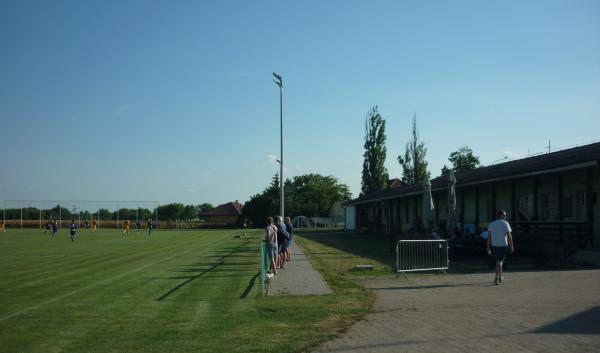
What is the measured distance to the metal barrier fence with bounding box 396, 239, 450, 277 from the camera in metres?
15.3

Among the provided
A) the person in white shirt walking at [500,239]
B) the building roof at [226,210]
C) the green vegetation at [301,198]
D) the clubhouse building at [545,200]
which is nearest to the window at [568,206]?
the clubhouse building at [545,200]

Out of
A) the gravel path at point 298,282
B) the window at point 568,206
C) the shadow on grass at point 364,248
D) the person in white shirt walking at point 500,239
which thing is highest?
the window at point 568,206

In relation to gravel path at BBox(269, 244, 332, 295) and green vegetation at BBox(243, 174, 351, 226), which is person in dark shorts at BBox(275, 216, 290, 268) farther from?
green vegetation at BBox(243, 174, 351, 226)

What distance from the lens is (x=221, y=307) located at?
1045cm

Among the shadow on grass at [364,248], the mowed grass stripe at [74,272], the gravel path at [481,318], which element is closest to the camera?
the gravel path at [481,318]

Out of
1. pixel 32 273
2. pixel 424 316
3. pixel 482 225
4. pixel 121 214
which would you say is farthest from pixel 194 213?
pixel 424 316

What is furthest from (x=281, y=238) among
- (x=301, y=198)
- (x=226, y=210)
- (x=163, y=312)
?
(x=226, y=210)

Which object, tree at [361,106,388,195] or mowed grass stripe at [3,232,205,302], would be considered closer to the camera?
mowed grass stripe at [3,232,205,302]

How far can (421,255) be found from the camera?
1566 cm

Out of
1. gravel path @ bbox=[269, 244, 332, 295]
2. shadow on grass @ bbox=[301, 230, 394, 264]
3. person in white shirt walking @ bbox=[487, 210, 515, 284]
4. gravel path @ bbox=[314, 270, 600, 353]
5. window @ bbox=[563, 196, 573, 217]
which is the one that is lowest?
shadow on grass @ bbox=[301, 230, 394, 264]

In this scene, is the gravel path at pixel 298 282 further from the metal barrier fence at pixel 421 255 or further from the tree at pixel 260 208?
the tree at pixel 260 208

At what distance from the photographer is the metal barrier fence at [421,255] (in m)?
15.3

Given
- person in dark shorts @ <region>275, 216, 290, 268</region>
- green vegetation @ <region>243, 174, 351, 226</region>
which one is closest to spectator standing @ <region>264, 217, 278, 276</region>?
person in dark shorts @ <region>275, 216, 290, 268</region>

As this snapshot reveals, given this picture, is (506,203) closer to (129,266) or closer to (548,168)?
(548,168)
